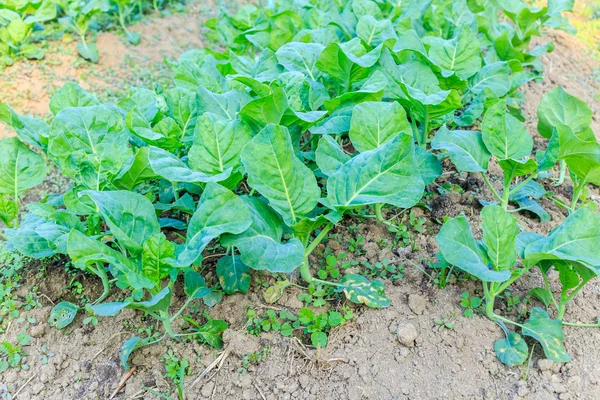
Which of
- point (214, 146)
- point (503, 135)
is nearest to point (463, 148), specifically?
point (503, 135)

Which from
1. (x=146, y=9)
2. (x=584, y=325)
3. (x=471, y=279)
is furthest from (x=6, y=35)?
(x=584, y=325)

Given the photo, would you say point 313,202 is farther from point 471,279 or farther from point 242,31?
point 242,31

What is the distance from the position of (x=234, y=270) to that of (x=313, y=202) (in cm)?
46

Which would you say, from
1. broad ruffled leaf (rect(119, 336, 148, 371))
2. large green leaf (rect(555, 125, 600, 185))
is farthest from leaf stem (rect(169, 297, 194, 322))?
large green leaf (rect(555, 125, 600, 185))

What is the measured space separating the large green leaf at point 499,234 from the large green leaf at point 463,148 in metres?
0.35

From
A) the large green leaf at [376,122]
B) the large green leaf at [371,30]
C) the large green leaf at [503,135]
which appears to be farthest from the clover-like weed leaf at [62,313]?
the large green leaf at [371,30]

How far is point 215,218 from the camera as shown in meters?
2.03

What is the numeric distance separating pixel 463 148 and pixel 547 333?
0.86 meters

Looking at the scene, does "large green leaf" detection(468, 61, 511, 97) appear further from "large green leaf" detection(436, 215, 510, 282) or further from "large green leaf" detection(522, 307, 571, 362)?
"large green leaf" detection(522, 307, 571, 362)

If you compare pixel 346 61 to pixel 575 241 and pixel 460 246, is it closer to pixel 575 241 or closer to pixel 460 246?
pixel 460 246

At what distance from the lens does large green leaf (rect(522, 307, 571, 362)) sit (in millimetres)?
2102

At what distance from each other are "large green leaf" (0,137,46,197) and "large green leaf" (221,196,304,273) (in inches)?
44.8

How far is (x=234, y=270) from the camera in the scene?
2.36 m

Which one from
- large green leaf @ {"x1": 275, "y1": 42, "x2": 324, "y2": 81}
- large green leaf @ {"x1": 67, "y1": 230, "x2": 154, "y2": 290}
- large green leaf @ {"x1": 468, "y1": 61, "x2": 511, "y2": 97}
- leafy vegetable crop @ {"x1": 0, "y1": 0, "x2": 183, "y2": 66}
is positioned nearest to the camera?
large green leaf @ {"x1": 67, "y1": 230, "x2": 154, "y2": 290}
